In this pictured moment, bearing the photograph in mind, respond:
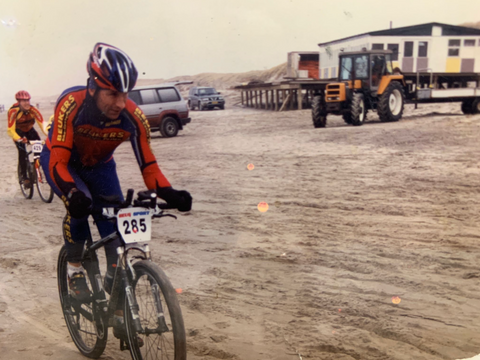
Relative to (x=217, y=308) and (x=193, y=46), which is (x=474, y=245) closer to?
(x=217, y=308)

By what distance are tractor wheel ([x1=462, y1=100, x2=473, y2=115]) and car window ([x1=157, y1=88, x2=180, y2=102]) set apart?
7497 millimetres

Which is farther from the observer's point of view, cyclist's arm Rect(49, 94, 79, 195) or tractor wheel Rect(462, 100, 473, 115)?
tractor wheel Rect(462, 100, 473, 115)

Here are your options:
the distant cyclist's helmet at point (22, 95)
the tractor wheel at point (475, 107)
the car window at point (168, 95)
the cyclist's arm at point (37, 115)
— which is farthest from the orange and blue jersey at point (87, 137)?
the tractor wheel at point (475, 107)

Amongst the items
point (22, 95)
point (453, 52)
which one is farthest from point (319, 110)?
point (22, 95)

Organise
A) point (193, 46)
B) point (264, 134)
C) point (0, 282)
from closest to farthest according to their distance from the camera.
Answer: point (0, 282) → point (193, 46) → point (264, 134)

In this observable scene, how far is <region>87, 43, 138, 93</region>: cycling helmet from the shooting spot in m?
3.02

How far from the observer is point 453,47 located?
7.35 metres

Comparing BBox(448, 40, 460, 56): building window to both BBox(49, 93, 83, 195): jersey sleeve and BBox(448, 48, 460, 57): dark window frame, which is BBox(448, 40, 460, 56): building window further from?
BBox(49, 93, 83, 195): jersey sleeve

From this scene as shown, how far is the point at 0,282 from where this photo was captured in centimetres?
504

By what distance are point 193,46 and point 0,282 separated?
3.13 meters

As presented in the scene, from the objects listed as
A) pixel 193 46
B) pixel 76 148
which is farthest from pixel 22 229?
pixel 76 148

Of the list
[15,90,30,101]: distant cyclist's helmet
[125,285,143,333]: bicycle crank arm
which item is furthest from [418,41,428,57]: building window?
[125,285,143,333]: bicycle crank arm

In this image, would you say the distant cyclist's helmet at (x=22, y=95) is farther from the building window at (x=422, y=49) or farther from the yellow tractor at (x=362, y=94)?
the yellow tractor at (x=362, y=94)

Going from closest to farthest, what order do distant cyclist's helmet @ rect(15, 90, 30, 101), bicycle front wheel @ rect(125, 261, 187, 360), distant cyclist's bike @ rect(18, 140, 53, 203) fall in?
bicycle front wheel @ rect(125, 261, 187, 360) < distant cyclist's helmet @ rect(15, 90, 30, 101) < distant cyclist's bike @ rect(18, 140, 53, 203)
